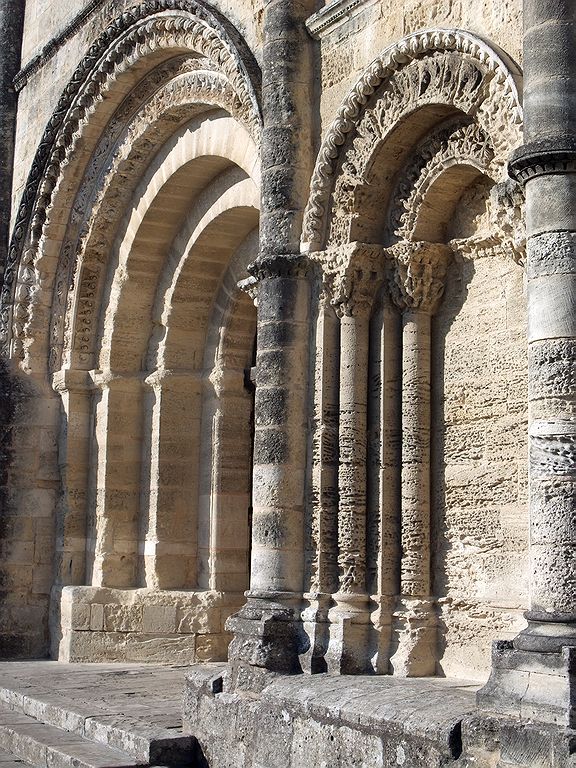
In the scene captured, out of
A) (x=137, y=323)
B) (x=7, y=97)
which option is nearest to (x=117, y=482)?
(x=137, y=323)

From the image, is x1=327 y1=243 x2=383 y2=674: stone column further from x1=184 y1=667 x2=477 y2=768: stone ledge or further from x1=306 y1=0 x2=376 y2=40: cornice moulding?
x1=306 y1=0 x2=376 y2=40: cornice moulding

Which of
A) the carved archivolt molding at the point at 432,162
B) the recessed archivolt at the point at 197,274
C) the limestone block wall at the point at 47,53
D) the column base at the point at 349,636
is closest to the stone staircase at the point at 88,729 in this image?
the column base at the point at 349,636

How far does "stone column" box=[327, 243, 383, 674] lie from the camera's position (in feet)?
21.9

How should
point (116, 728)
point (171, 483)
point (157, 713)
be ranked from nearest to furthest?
point (116, 728)
point (157, 713)
point (171, 483)

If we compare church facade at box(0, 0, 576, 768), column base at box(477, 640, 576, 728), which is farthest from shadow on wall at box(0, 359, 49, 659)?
column base at box(477, 640, 576, 728)

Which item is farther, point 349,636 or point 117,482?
point 117,482

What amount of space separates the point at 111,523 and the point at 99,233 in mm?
2639

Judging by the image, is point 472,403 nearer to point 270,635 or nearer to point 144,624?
point 270,635

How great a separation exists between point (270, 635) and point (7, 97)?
24.5 ft

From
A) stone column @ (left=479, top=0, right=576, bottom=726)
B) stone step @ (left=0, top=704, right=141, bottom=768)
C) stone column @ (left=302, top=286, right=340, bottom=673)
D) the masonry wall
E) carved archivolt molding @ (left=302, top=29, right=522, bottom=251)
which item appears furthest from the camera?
stone column @ (left=302, top=286, right=340, bottom=673)

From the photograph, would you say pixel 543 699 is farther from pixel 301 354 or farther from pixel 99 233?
pixel 99 233

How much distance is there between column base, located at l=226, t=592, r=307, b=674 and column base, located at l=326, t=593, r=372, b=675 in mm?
217

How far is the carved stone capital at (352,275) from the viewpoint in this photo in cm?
700

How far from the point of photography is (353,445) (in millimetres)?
6941
